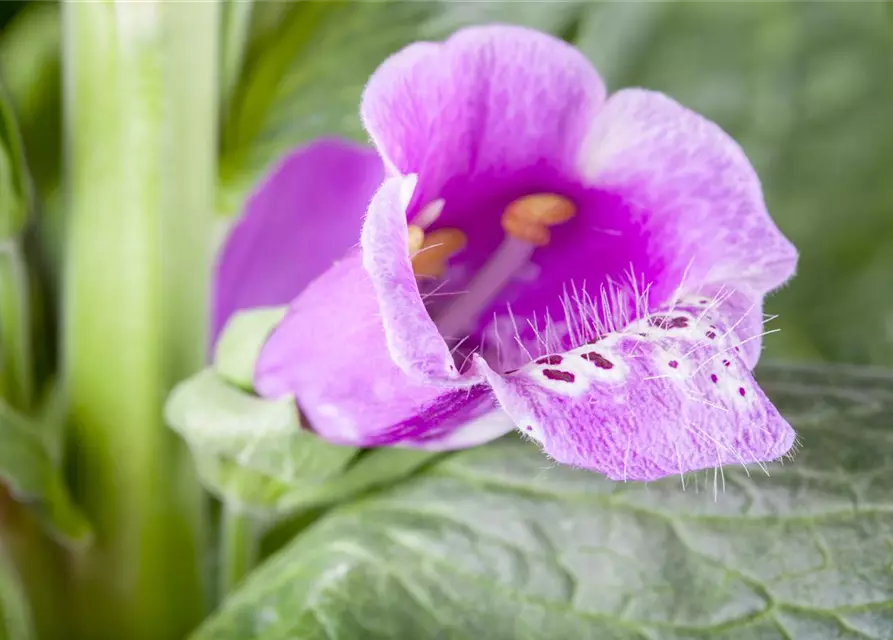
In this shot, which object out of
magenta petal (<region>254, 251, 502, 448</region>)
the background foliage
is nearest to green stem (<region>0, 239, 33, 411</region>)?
the background foliage

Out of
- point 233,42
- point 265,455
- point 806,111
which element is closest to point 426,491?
point 265,455

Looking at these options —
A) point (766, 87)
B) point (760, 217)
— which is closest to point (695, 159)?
point (760, 217)

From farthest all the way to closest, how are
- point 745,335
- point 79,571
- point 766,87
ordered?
point 766,87
point 79,571
point 745,335

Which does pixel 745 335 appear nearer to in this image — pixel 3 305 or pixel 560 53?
pixel 560 53

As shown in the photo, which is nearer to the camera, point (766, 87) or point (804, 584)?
point (804, 584)

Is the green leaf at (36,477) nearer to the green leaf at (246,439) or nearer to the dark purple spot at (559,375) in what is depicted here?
the green leaf at (246,439)
